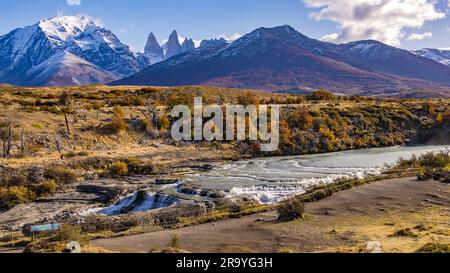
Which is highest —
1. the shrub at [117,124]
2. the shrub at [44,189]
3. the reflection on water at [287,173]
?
the shrub at [117,124]

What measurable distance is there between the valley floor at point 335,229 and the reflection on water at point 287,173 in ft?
20.6

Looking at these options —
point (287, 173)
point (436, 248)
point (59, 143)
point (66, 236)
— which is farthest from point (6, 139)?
point (436, 248)

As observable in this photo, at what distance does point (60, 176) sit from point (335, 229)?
1152 inches

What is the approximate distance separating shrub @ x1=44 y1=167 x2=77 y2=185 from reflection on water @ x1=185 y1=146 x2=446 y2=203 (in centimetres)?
1128

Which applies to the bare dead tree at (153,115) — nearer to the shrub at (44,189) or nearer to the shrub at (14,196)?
the shrub at (44,189)

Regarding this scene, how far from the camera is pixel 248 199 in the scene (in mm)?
35906

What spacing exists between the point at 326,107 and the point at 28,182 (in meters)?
57.7

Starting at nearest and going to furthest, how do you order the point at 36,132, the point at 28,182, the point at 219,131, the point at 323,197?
the point at 323,197 → the point at 28,182 → the point at 36,132 → the point at 219,131

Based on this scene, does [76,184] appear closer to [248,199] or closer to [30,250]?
[248,199]

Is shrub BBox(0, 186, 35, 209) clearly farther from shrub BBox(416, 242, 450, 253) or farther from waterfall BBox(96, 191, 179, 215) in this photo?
shrub BBox(416, 242, 450, 253)

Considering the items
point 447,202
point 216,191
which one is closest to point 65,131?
point 216,191

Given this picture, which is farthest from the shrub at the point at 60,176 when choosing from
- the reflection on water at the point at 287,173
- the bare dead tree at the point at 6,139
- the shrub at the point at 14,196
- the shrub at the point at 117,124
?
the shrub at the point at 117,124

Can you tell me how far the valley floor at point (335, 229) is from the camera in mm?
21547

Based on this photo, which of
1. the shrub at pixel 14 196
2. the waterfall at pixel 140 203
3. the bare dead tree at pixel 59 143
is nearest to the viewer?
the waterfall at pixel 140 203
